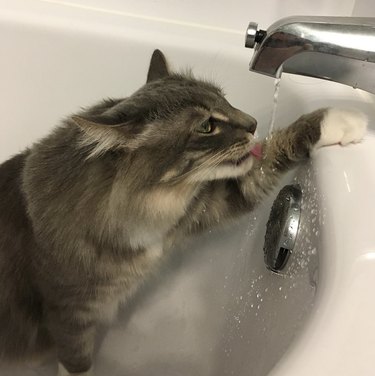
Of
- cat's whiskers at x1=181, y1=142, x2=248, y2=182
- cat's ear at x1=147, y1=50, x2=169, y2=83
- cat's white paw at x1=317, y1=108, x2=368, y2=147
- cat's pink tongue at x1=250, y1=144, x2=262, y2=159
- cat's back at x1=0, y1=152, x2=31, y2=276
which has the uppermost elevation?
cat's ear at x1=147, y1=50, x2=169, y2=83

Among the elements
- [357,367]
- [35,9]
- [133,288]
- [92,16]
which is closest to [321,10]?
[92,16]

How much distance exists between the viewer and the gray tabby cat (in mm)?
734

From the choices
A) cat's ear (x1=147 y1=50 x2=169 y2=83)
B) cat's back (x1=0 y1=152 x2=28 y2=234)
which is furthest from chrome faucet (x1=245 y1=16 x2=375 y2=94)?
cat's back (x1=0 y1=152 x2=28 y2=234)

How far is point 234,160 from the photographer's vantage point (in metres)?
0.80

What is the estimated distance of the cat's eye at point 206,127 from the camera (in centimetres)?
76

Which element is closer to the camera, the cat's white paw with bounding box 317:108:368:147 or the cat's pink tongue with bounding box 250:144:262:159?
the cat's white paw with bounding box 317:108:368:147

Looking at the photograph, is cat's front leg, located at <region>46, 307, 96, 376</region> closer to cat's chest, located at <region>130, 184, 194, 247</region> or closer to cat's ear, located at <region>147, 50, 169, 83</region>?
cat's chest, located at <region>130, 184, 194, 247</region>

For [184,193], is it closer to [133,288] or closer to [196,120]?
[196,120]

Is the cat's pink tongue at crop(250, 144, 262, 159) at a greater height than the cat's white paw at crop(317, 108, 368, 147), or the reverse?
the cat's white paw at crop(317, 108, 368, 147)

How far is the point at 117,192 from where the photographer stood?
0.75 metres

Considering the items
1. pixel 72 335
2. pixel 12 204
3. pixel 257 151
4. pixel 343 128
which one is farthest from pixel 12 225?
pixel 343 128

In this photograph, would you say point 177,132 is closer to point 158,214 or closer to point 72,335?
point 158,214

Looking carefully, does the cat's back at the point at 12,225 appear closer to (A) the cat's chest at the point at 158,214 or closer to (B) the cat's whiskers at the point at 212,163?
(A) the cat's chest at the point at 158,214

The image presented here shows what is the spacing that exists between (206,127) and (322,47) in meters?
0.21
